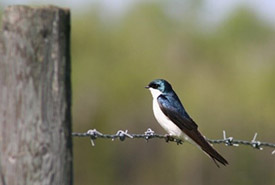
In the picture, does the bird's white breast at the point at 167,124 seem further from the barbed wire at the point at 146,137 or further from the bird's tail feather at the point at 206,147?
the barbed wire at the point at 146,137

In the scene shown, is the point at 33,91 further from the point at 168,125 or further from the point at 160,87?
the point at 160,87

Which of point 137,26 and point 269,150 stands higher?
point 137,26

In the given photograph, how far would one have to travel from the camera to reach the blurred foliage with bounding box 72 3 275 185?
1680cm

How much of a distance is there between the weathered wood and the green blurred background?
47.3 feet

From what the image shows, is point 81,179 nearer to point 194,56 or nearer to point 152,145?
point 152,145

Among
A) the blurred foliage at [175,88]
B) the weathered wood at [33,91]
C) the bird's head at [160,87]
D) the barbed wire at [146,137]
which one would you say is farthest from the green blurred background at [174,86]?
the weathered wood at [33,91]

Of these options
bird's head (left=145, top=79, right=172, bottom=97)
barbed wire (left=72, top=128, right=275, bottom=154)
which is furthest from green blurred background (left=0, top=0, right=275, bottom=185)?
barbed wire (left=72, top=128, right=275, bottom=154)

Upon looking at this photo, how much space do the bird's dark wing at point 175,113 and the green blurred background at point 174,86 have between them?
11410mm

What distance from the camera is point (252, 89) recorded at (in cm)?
1894

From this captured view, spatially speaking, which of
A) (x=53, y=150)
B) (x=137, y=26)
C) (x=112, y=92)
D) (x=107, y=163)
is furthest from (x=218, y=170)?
(x=53, y=150)

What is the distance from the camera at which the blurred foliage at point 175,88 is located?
16.8 meters

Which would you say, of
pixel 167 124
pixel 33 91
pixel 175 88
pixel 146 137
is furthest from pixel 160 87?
pixel 175 88

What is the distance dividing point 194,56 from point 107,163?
424cm

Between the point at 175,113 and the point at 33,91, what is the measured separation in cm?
299
